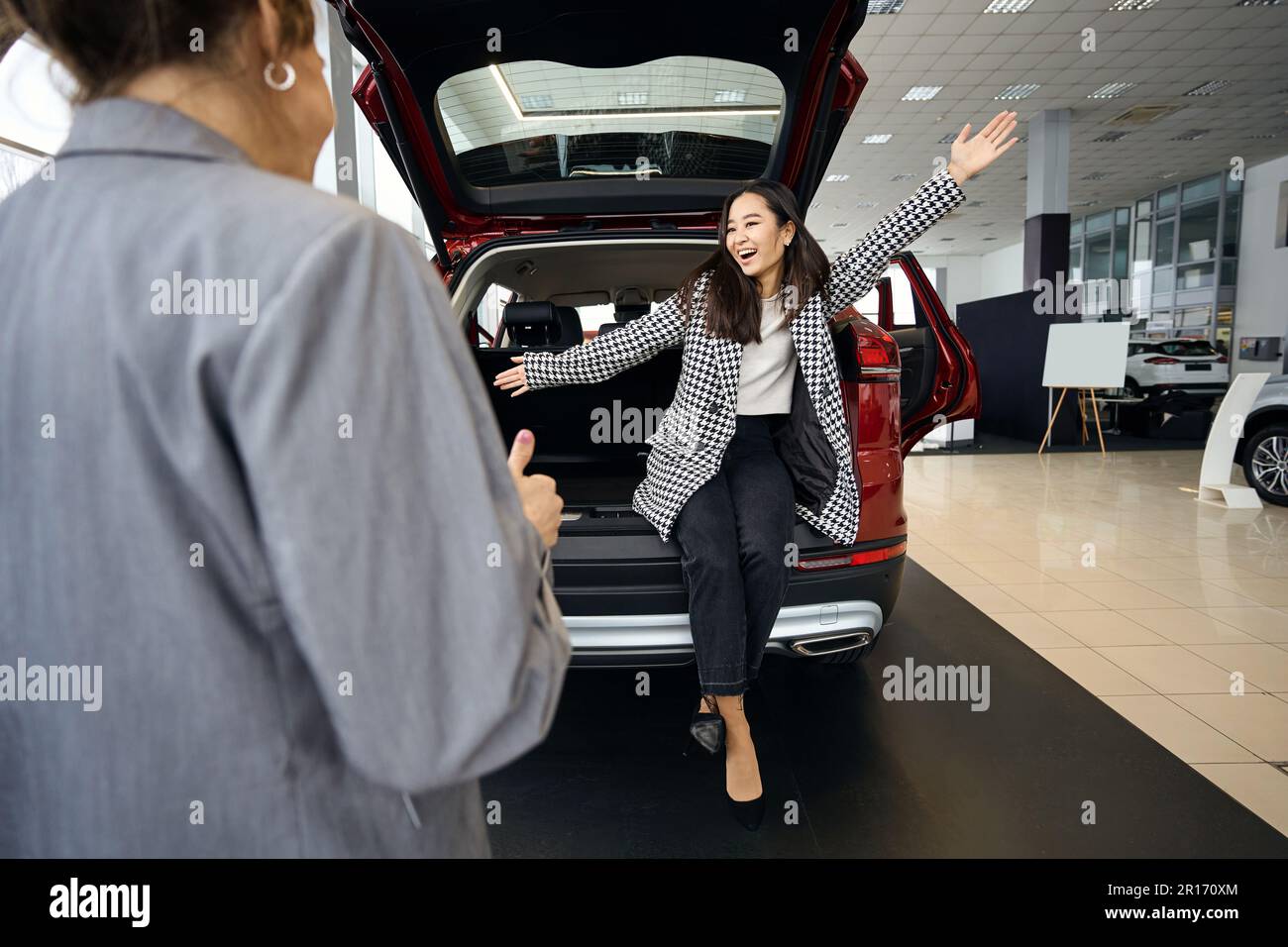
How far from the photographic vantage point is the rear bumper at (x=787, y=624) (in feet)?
5.72

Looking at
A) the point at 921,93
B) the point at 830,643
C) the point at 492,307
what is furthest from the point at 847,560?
the point at 921,93

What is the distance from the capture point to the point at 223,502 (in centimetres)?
42

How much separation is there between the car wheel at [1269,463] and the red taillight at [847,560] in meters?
4.93

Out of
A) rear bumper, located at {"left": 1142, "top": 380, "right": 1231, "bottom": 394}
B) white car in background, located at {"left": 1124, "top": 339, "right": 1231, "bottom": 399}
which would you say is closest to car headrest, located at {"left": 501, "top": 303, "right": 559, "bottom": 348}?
white car in background, located at {"left": 1124, "top": 339, "right": 1231, "bottom": 399}

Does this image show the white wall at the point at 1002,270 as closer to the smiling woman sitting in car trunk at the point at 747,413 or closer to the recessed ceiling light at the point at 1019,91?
the recessed ceiling light at the point at 1019,91

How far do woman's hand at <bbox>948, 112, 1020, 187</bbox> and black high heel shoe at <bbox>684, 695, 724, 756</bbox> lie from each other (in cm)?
147

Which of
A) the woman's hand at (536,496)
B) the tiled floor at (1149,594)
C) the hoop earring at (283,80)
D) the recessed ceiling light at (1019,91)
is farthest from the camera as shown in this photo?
the recessed ceiling light at (1019,91)

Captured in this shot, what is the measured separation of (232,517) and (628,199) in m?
2.18

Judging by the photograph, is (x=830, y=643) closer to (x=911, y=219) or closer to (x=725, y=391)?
(x=725, y=391)

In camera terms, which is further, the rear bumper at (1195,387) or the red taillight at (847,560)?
the rear bumper at (1195,387)

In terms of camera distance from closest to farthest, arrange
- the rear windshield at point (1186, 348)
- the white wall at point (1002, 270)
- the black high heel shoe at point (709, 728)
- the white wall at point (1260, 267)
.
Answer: the black high heel shoe at point (709, 728), the rear windshield at point (1186, 348), the white wall at point (1260, 267), the white wall at point (1002, 270)

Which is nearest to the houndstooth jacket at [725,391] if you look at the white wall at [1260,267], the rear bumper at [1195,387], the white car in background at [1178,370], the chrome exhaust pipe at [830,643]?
the chrome exhaust pipe at [830,643]
